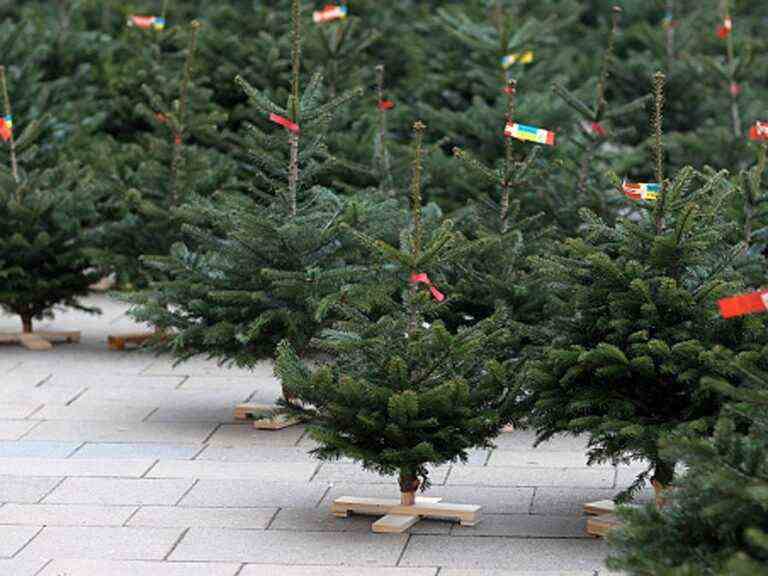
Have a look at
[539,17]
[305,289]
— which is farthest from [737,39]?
[305,289]

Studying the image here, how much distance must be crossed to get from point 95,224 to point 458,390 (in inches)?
246

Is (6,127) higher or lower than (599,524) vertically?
higher

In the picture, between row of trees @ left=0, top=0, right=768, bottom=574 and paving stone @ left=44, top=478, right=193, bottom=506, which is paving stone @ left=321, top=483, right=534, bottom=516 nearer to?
row of trees @ left=0, top=0, right=768, bottom=574

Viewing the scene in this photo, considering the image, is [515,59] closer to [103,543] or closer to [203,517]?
[203,517]

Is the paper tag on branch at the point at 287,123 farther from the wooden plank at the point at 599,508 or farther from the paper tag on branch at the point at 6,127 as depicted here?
the paper tag on branch at the point at 6,127

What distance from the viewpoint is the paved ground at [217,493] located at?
8.62 m

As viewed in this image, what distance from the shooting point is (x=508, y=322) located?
982 cm

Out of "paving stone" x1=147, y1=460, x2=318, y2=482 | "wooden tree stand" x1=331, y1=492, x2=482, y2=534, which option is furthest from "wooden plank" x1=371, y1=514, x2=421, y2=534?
"paving stone" x1=147, y1=460, x2=318, y2=482

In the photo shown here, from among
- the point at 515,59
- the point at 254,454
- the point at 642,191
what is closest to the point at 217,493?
the point at 254,454

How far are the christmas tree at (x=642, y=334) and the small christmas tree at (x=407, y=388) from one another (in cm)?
30

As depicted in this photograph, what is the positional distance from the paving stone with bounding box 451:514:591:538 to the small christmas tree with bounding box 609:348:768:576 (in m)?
2.17

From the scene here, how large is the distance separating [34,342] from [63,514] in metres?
4.95

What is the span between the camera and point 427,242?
10.6 meters

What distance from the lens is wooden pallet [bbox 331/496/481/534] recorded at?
911cm
